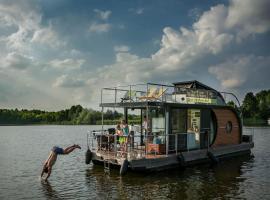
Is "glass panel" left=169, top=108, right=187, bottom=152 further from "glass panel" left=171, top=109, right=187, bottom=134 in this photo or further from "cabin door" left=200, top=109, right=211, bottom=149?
"cabin door" left=200, top=109, right=211, bottom=149

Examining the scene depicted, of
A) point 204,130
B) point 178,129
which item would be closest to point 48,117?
point 204,130

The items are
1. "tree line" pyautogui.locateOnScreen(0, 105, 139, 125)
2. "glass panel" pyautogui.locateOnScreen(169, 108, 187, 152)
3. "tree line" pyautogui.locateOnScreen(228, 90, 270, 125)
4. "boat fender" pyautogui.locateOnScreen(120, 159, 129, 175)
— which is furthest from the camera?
"tree line" pyautogui.locateOnScreen(0, 105, 139, 125)

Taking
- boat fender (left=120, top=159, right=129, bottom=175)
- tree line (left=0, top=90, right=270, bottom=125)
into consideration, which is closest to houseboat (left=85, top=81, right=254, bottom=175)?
boat fender (left=120, top=159, right=129, bottom=175)

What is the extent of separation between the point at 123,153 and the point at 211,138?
7.20 meters

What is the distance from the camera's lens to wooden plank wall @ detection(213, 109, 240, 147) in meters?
23.0

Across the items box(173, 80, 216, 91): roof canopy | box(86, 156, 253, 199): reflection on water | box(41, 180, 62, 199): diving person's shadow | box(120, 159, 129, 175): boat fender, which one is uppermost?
box(173, 80, 216, 91): roof canopy

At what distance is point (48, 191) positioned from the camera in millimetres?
14883

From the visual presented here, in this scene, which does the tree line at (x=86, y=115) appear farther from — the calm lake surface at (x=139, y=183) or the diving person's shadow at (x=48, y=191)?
the diving person's shadow at (x=48, y=191)

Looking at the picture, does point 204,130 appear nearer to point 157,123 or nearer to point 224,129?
point 224,129

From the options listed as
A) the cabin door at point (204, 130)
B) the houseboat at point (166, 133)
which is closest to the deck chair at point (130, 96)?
the houseboat at point (166, 133)

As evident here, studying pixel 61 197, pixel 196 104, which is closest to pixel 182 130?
pixel 196 104

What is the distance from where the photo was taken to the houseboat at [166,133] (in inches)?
701

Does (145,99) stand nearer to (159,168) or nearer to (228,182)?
(159,168)

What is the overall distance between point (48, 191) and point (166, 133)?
22.7ft
